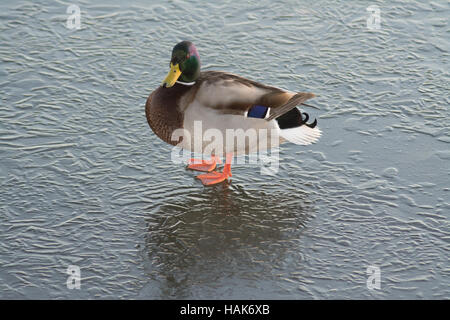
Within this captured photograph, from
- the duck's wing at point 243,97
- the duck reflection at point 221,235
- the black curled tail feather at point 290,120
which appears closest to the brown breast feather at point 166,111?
the duck's wing at point 243,97

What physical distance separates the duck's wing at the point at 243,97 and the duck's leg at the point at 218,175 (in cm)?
36

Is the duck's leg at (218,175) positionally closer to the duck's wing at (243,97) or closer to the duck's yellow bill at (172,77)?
the duck's wing at (243,97)

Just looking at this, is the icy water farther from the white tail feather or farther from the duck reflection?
the white tail feather

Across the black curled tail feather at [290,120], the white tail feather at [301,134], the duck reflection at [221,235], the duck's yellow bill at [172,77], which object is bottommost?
the duck reflection at [221,235]

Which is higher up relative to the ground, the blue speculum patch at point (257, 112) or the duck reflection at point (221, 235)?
the blue speculum patch at point (257, 112)

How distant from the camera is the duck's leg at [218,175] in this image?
541 centimetres

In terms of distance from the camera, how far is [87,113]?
6.11 meters

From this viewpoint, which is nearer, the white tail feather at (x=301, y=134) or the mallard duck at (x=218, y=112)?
the mallard duck at (x=218, y=112)

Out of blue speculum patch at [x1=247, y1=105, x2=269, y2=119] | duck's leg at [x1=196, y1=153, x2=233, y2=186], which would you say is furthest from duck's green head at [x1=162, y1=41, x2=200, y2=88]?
duck's leg at [x1=196, y1=153, x2=233, y2=186]

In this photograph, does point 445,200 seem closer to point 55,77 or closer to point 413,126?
point 413,126

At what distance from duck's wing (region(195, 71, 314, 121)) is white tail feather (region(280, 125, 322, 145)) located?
0.14 meters

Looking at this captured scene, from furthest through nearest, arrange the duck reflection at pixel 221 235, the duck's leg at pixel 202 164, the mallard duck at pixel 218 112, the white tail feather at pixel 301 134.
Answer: the duck's leg at pixel 202 164 < the white tail feather at pixel 301 134 < the mallard duck at pixel 218 112 < the duck reflection at pixel 221 235
